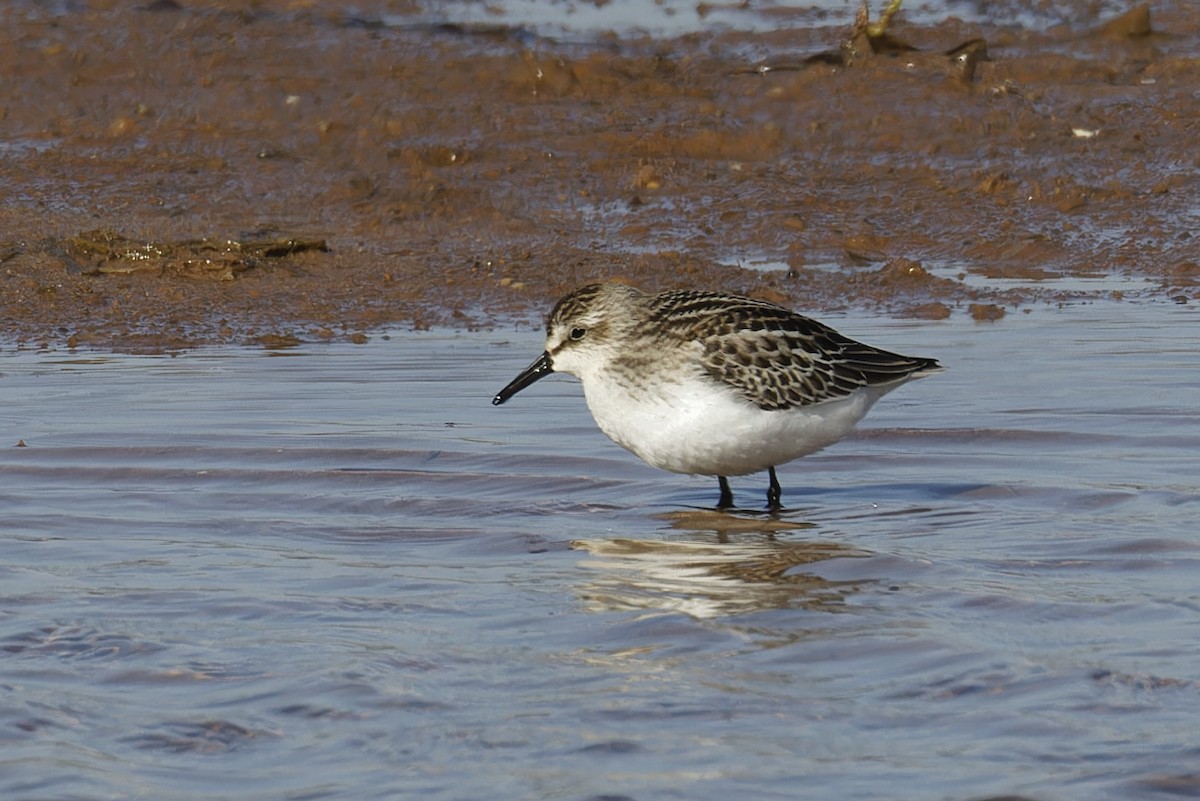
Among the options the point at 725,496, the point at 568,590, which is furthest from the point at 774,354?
the point at 568,590

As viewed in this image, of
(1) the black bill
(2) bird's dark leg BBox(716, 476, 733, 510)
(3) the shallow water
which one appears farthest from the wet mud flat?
(2) bird's dark leg BBox(716, 476, 733, 510)

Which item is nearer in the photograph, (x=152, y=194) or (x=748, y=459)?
(x=748, y=459)

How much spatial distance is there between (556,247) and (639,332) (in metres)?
4.60

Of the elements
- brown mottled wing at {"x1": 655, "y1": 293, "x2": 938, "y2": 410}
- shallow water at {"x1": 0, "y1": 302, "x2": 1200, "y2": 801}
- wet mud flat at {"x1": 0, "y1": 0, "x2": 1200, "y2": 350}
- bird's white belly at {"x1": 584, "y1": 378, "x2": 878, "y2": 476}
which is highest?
wet mud flat at {"x1": 0, "y1": 0, "x2": 1200, "y2": 350}

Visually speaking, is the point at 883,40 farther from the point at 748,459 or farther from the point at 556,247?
the point at 748,459

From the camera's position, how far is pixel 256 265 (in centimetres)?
1206

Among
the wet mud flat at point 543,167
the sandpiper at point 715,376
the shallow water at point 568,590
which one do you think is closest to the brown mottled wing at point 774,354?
the sandpiper at point 715,376

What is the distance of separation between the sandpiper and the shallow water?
1.12ft

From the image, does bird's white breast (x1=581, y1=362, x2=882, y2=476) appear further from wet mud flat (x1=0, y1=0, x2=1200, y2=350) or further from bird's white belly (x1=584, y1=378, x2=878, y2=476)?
wet mud flat (x1=0, y1=0, x2=1200, y2=350)

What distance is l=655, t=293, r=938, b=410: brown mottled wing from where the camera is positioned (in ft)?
25.5

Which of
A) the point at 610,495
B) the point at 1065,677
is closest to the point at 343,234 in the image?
the point at 610,495

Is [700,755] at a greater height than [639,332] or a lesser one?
lesser

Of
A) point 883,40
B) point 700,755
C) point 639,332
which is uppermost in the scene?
point 883,40

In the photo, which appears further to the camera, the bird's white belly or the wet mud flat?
the wet mud flat
